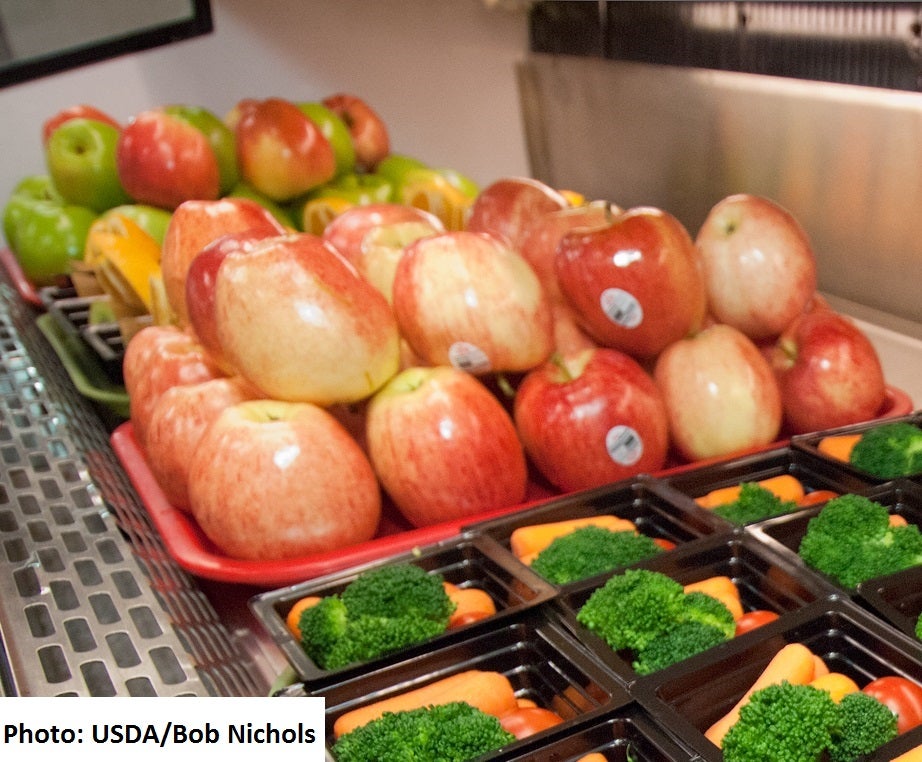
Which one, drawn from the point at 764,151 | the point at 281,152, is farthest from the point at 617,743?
the point at 281,152

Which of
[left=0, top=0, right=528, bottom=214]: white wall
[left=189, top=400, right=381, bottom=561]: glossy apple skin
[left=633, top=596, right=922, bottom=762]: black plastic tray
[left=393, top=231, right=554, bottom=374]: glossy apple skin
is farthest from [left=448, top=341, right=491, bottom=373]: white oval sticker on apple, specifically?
[left=0, top=0, right=528, bottom=214]: white wall

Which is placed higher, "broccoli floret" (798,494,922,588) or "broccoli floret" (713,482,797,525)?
"broccoli floret" (798,494,922,588)

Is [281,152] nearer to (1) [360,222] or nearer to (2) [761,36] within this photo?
(1) [360,222]

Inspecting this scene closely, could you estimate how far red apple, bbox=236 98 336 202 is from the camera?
1978 mm

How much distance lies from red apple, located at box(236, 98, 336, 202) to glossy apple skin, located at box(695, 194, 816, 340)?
0.93 meters

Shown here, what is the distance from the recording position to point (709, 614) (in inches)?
33.8

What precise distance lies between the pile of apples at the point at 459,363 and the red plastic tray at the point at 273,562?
0.02 metres

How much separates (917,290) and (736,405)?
1.40ft

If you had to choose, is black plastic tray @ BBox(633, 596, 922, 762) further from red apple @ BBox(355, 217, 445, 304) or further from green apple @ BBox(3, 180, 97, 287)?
green apple @ BBox(3, 180, 97, 287)

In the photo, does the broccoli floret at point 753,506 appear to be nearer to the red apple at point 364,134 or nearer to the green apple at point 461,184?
the green apple at point 461,184

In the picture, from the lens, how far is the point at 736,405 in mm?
1228

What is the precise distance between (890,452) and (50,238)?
169 cm

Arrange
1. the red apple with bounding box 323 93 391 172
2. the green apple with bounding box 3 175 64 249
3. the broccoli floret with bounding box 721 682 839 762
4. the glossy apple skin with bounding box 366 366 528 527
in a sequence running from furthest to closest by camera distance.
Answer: the red apple with bounding box 323 93 391 172, the green apple with bounding box 3 175 64 249, the glossy apple skin with bounding box 366 366 528 527, the broccoli floret with bounding box 721 682 839 762

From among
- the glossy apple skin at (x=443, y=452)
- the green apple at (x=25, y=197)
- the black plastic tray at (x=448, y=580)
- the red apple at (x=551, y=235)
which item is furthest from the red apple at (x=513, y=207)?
the green apple at (x=25, y=197)
